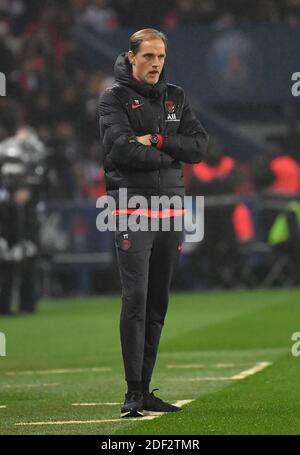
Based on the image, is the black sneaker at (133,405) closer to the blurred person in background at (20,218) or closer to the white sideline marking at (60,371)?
the white sideline marking at (60,371)

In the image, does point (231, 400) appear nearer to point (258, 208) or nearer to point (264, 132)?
point (258, 208)

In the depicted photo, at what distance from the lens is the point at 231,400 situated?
9.80 metres

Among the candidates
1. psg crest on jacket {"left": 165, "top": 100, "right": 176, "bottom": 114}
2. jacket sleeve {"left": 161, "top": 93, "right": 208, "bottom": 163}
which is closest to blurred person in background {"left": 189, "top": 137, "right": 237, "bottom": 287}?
jacket sleeve {"left": 161, "top": 93, "right": 208, "bottom": 163}

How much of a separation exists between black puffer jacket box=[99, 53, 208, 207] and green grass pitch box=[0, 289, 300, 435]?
1.34m

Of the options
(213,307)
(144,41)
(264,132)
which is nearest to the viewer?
(144,41)

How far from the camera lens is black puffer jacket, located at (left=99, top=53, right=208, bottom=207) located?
900cm

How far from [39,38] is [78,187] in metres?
4.39

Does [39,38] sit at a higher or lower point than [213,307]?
higher

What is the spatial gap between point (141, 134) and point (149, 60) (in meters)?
0.44

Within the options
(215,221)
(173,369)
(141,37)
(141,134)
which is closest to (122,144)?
(141,134)

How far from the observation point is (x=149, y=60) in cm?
896

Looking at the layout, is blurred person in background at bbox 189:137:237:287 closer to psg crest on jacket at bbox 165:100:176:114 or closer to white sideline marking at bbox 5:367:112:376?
white sideline marking at bbox 5:367:112:376

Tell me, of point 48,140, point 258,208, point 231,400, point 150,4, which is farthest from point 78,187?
point 231,400

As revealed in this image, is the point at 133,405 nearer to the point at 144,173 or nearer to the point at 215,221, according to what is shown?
the point at 144,173
